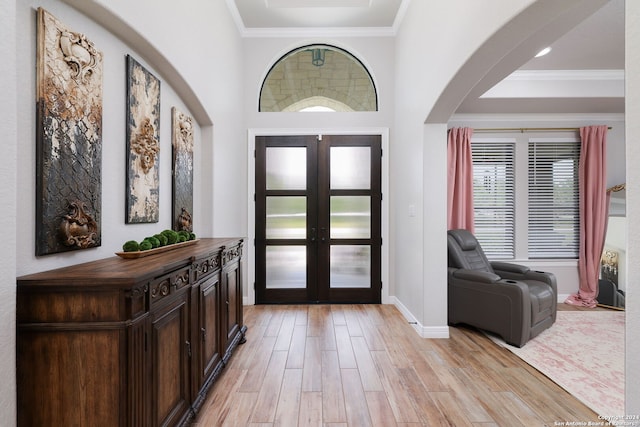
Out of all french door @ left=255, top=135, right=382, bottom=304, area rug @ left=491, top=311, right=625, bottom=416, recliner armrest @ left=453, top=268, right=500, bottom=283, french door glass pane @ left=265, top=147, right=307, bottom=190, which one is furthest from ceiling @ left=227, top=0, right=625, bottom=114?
area rug @ left=491, top=311, right=625, bottom=416

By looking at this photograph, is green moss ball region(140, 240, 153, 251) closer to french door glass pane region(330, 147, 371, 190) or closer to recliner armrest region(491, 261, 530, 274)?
french door glass pane region(330, 147, 371, 190)

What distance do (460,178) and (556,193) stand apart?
5.54ft

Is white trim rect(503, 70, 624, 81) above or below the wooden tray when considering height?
above

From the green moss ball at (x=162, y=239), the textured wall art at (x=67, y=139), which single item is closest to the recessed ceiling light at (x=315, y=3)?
the textured wall art at (x=67, y=139)

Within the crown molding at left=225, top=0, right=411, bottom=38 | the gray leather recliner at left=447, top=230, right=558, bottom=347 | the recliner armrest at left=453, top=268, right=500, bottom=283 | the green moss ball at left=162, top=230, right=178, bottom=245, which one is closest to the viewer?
the green moss ball at left=162, top=230, right=178, bottom=245

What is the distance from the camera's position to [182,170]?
103 inches

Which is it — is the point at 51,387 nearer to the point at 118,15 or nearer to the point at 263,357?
the point at 263,357

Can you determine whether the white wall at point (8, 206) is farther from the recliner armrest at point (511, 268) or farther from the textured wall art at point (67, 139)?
the recliner armrest at point (511, 268)

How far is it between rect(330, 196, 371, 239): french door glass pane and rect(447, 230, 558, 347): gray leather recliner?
3.78ft

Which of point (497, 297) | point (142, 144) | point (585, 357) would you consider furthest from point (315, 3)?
point (585, 357)

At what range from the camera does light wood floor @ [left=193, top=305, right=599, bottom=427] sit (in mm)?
1873

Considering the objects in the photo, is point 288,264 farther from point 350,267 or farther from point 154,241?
point 154,241

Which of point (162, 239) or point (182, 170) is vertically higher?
point (182, 170)

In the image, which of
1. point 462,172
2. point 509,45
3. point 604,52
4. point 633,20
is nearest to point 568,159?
point 604,52
